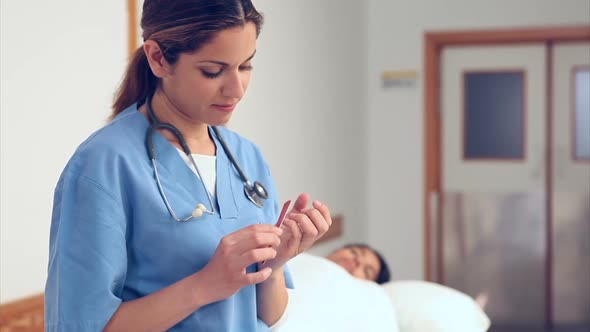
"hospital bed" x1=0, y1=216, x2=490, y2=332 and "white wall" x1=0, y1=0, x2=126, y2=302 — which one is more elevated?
Result: "white wall" x1=0, y1=0, x2=126, y2=302

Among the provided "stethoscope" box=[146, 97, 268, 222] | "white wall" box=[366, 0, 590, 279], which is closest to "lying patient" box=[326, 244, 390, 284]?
"stethoscope" box=[146, 97, 268, 222]

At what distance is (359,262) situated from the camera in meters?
3.04

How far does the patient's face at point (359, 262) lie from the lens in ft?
9.90

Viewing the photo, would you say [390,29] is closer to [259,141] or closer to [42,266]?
[259,141]

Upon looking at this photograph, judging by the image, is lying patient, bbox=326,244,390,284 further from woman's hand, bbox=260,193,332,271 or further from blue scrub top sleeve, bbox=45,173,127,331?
blue scrub top sleeve, bbox=45,173,127,331

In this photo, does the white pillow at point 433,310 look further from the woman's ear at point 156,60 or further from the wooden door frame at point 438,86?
the wooden door frame at point 438,86

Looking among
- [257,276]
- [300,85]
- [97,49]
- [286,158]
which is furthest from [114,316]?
[300,85]

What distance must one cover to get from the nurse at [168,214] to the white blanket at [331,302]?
63 cm

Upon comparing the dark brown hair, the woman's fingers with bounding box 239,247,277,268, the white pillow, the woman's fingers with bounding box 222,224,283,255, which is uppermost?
the dark brown hair

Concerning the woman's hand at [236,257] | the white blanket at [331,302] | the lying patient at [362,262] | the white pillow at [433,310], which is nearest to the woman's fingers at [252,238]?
the woman's hand at [236,257]

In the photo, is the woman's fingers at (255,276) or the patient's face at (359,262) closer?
the woman's fingers at (255,276)

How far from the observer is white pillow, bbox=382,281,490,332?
2594 millimetres

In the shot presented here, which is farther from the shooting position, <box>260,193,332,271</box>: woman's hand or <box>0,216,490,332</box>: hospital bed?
<box>0,216,490,332</box>: hospital bed

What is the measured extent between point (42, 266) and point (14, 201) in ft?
0.75
